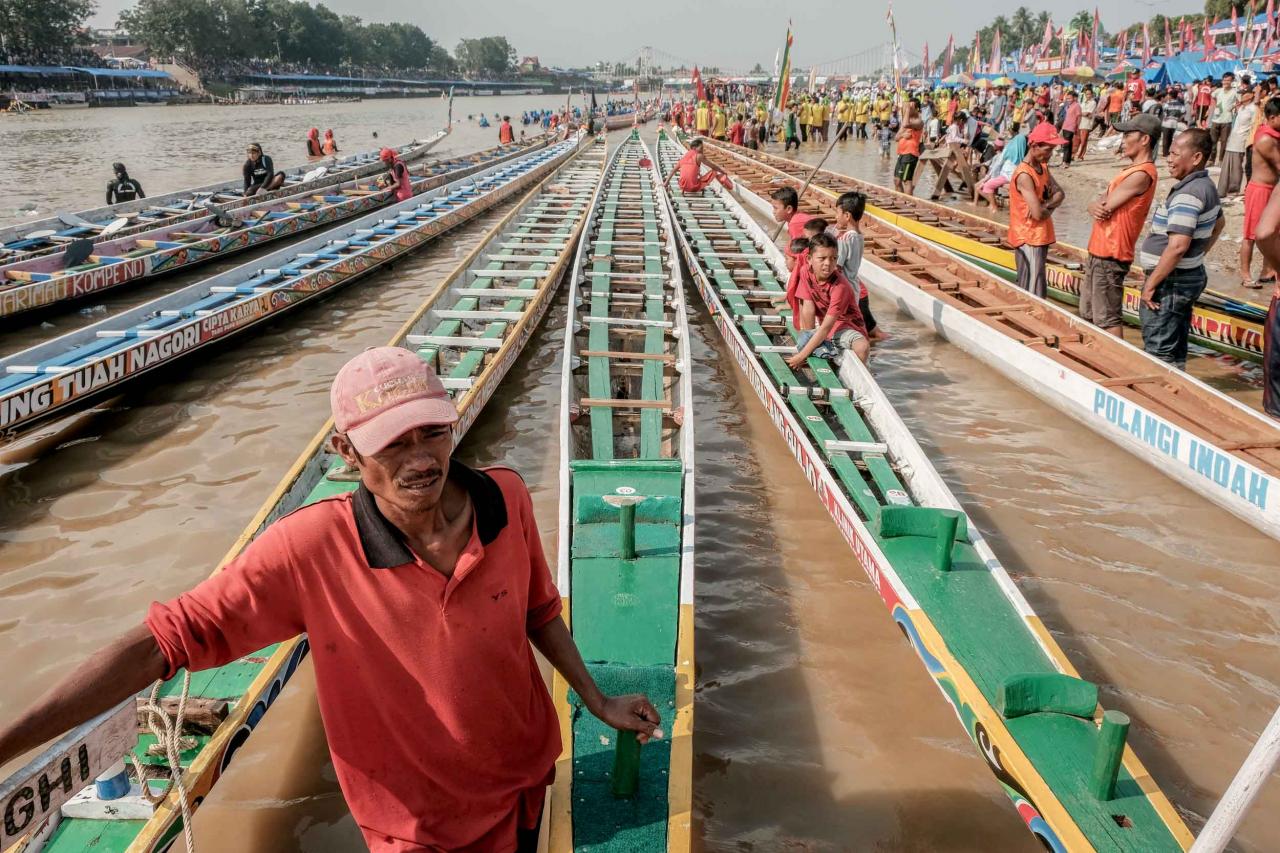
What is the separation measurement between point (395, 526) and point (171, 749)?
99cm

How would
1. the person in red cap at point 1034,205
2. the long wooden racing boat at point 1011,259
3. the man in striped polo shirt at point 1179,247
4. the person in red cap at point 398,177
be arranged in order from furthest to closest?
1. the person in red cap at point 398,177
2. the person in red cap at point 1034,205
3. the long wooden racing boat at point 1011,259
4. the man in striped polo shirt at point 1179,247

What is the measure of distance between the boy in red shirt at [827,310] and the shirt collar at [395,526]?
517 centimetres

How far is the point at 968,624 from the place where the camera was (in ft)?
11.8

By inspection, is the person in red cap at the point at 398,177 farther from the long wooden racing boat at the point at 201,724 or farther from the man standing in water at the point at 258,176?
the long wooden racing boat at the point at 201,724

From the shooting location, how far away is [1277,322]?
18.5 feet

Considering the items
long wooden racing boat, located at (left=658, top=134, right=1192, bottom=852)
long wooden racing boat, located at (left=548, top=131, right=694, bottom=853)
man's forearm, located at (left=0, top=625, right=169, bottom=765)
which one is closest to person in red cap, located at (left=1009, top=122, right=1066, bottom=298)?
long wooden racing boat, located at (left=658, top=134, right=1192, bottom=852)

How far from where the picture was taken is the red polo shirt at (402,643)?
5.90 feet

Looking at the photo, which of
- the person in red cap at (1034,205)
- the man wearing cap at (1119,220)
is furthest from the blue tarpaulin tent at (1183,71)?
the man wearing cap at (1119,220)

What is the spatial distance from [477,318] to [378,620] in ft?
21.8

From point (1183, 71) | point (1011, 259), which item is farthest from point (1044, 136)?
point (1183, 71)

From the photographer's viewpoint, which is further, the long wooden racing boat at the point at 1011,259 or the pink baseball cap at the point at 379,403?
the long wooden racing boat at the point at 1011,259

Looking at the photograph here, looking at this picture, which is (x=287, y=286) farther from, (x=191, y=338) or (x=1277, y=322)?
(x=1277, y=322)

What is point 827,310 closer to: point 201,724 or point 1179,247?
point 1179,247

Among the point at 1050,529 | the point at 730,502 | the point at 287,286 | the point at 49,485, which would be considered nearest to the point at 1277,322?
the point at 1050,529
